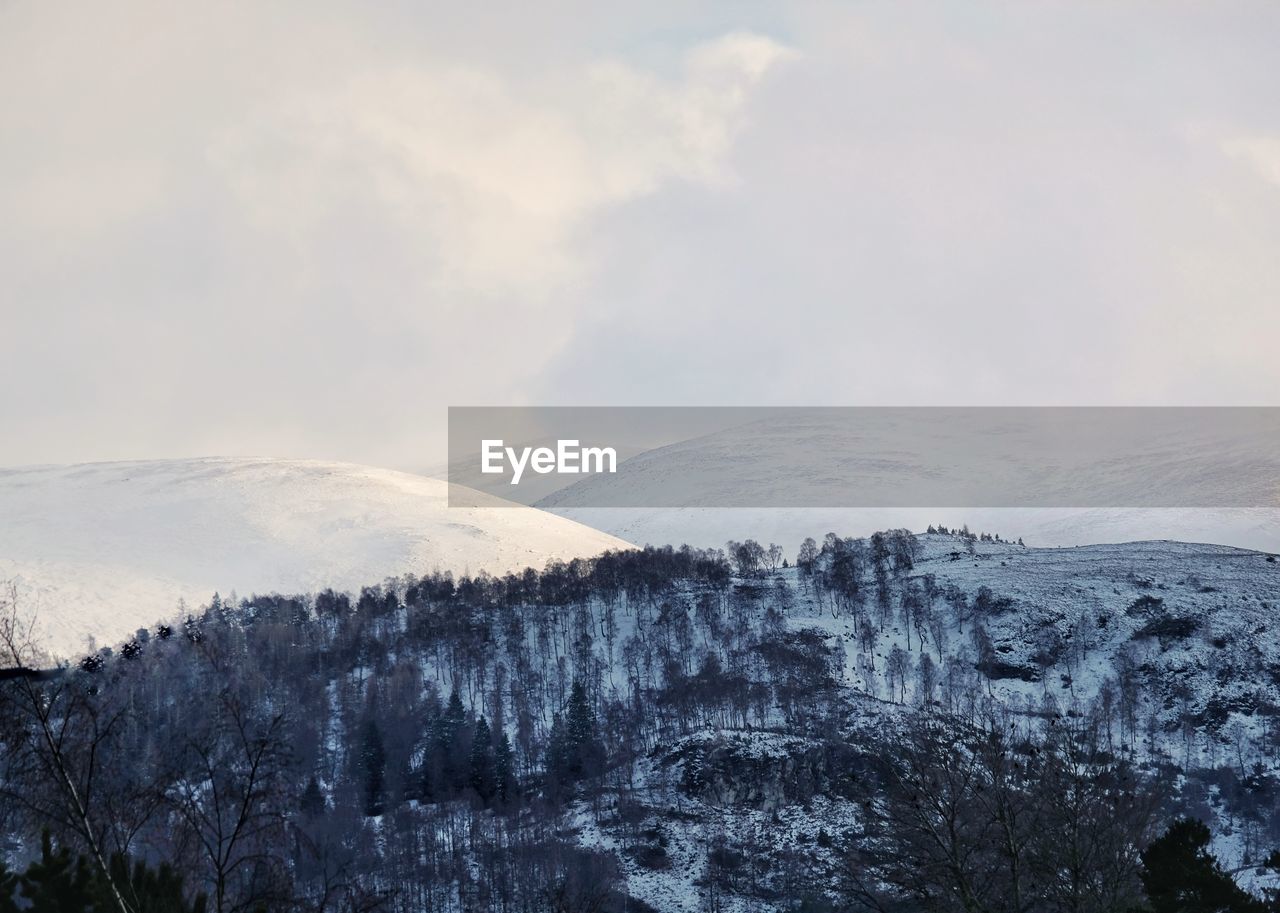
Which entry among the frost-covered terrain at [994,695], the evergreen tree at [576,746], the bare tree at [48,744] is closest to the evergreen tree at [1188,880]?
the bare tree at [48,744]

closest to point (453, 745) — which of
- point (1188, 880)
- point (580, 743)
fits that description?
point (580, 743)

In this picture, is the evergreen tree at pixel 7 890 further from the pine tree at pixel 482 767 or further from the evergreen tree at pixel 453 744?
the evergreen tree at pixel 453 744

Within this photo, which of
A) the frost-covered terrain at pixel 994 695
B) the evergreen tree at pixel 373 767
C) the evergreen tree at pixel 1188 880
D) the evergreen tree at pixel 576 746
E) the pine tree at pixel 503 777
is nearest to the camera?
the evergreen tree at pixel 1188 880

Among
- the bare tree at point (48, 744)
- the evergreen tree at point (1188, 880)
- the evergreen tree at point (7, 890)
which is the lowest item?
the evergreen tree at point (1188, 880)

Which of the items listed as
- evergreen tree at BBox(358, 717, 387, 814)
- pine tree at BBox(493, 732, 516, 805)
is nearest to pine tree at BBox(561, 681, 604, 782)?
pine tree at BBox(493, 732, 516, 805)

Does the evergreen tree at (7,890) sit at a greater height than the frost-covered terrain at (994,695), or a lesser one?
greater

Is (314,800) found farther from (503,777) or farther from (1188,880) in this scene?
(1188,880)

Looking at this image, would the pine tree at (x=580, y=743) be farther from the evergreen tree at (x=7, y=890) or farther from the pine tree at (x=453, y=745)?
the evergreen tree at (x=7, y=890)

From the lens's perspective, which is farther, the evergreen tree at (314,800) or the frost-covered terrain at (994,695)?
the evergreen tree at (314,800)

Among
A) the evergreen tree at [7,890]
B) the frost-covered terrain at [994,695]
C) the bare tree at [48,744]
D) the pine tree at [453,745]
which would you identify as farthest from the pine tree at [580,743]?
the bare tree at [48,744]

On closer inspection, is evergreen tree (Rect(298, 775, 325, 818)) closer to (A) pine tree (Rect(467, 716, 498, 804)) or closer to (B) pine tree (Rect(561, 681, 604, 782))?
(A) pine tree (Rect(467, 716, 498, 804))

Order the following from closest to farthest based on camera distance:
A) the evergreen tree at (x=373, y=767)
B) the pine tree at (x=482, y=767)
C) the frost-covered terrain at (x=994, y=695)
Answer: the frost-covered terrain at (x=994, y=695)
the pine tree at (x=482, y=767)
the evergreen tree at (x=373, y=767)
